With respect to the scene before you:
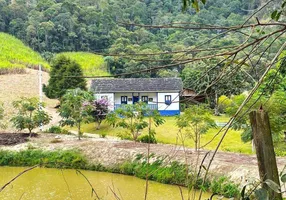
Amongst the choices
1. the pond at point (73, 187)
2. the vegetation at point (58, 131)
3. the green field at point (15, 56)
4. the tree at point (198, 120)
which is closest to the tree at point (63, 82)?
the vegetation at point (58, 131)

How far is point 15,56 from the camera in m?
27.7

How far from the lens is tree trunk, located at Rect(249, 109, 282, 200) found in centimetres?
112

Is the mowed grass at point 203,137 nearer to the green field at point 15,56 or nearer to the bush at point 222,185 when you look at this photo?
the bush at point 222,185

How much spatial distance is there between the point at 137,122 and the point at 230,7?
57.8 ft

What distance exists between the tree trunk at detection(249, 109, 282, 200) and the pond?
214 inches

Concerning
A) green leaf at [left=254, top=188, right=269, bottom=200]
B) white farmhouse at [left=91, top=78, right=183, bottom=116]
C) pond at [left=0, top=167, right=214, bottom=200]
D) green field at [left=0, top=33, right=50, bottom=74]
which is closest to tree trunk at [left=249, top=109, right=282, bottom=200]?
green leaf at [left=254, top=188, right=269, bottom=200]

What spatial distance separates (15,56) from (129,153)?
19.9 meters

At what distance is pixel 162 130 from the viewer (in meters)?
14.9

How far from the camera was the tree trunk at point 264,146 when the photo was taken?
3.67 feet

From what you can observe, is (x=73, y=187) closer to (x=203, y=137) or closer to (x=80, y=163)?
(x=80, y=163)

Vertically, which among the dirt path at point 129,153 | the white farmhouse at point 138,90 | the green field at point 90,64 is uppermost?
the green field at point 90,64

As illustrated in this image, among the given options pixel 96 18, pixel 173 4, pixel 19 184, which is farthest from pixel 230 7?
pixel 19 184

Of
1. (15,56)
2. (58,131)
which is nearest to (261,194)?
(58,131)

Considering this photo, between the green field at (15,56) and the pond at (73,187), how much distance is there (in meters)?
15.6
